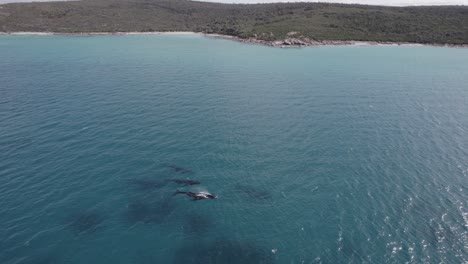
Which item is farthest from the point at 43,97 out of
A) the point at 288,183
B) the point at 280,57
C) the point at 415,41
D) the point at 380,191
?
the point at 415,41

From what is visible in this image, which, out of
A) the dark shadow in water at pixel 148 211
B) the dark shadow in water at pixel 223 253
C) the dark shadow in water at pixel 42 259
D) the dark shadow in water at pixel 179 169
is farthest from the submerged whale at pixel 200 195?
the dark shadow in water at pixel 42 259

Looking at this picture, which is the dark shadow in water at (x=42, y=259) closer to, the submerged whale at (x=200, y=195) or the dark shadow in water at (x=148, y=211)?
the dark shadow in water at (x=148, y=211)

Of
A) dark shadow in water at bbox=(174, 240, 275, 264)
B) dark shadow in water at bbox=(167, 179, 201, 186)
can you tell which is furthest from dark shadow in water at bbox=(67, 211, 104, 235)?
dark shadow in water at bbox=(167, 179, 201, 186)

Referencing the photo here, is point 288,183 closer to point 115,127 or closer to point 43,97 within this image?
point 115,127

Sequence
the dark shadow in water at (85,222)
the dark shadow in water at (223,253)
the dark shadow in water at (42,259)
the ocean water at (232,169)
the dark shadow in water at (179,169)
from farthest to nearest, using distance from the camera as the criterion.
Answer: the dark shadow in water at (179,169), the dark shadow in water at (85,222), the ocean water at (232,169), the dark shadow in water at (223,253), the dark shadow in water at (42,259)

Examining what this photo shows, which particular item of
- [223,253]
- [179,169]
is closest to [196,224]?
[223,253]

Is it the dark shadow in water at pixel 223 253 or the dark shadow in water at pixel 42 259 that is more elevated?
the dark shadow in water at pixel 223 253
